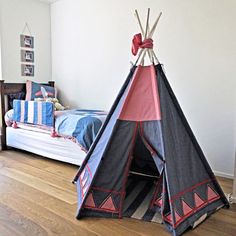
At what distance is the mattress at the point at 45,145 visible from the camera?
3.19 m

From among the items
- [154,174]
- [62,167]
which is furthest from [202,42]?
[62,167]

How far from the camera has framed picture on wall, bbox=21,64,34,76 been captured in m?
4.40

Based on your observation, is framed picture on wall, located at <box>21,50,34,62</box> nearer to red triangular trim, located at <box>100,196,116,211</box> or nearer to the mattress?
the mattress

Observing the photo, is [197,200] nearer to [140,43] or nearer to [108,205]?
[108,205]

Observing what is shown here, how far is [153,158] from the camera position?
83.4 inches

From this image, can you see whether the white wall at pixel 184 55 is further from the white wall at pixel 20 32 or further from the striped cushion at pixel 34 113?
the striped cushion at pixel 34 113

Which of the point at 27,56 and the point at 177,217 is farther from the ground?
the point at 27,56

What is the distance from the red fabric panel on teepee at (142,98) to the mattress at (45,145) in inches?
47.9

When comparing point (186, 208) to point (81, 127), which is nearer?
point (186, 208)

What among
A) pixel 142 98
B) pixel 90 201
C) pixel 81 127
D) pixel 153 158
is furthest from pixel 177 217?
pixel 81 127

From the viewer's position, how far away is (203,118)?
3.10 m

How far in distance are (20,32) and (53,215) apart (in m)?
3.39

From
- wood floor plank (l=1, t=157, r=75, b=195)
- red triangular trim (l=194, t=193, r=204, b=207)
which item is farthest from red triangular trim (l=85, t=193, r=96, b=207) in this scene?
red triangular trim (l=194, t=193, r=204, b=207)

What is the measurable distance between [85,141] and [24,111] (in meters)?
1.31
